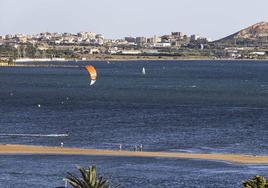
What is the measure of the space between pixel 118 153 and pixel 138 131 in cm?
1904

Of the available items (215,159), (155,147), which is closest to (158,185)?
(215,159)

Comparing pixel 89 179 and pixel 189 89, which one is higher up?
pixel 89 179

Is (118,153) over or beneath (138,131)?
over

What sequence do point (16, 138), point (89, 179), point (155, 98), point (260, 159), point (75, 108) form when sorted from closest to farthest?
1. point (89, 179)
2. point (260, 159)
3. point (16, 138)
4. point (75, 108)
5. point (155, 98)

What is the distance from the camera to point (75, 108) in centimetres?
12888

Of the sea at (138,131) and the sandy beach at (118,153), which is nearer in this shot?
the sea at (138,131)

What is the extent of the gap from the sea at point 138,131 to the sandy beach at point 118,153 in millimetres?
1928

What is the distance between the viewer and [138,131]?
9556cm

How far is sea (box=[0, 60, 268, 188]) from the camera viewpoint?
6519cm

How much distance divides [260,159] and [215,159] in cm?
347

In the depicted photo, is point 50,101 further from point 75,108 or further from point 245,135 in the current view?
point 245,135

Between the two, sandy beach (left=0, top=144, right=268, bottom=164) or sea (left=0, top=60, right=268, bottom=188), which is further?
sandy beach (left=0, top=144, right=268, bottom=164)

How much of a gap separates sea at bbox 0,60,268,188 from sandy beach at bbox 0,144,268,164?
1.93 metres

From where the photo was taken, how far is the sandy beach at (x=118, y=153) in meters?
73.9
